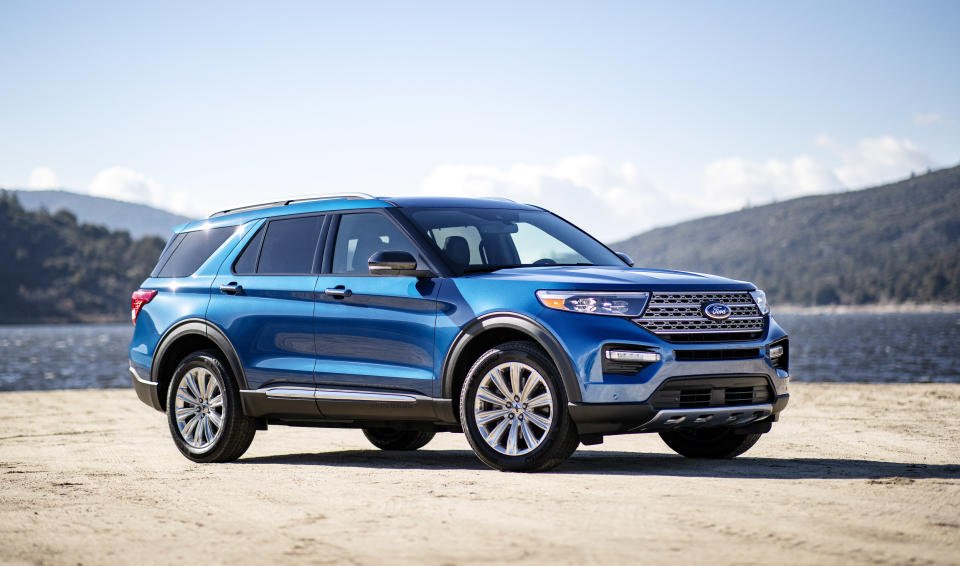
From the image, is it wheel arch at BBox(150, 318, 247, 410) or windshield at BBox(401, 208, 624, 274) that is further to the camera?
wheel arch at BBox(150, 318, 247, 410)

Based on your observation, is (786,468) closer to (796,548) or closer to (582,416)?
(582,416)

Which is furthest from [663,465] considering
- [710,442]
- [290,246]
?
[290,246]

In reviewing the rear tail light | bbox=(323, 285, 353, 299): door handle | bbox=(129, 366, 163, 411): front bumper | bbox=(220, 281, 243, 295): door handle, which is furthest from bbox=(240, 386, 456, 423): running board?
the rear tail light

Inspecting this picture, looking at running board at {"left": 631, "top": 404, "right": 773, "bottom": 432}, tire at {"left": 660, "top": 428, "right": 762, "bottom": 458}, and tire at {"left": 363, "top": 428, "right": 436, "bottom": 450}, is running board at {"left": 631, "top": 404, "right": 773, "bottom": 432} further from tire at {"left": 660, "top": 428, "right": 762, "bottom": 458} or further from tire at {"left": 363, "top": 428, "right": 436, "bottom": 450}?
tire at {"left": 363, "top": 428, "right": 436, "bottom": 450}

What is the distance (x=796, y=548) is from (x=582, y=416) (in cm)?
230

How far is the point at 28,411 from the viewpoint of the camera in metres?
16.4

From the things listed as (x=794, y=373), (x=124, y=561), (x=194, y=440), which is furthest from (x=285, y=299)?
(x=794, y=373)

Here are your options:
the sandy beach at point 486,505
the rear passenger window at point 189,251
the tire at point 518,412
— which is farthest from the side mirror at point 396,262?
the rear passenger window at point 189,251

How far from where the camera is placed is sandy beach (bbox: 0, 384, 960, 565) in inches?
216

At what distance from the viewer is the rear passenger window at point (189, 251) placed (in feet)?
33.1

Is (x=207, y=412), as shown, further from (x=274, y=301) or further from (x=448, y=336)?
(x=448, y=336)

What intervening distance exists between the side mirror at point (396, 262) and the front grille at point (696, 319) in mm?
1624

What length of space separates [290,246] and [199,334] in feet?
3.76

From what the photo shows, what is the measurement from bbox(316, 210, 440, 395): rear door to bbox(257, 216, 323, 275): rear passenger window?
0.19 metres
